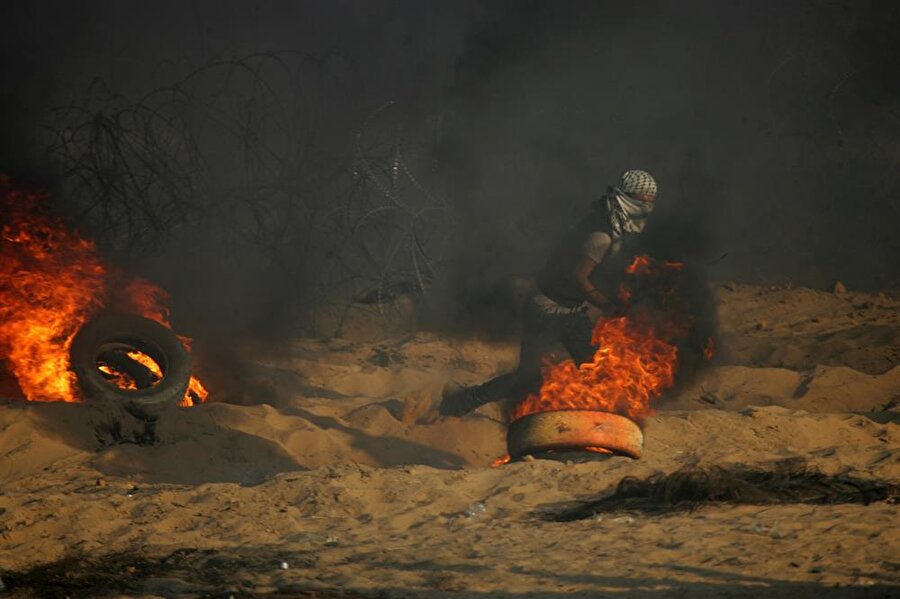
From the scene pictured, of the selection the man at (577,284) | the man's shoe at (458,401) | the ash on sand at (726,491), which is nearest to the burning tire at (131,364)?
the man's shoe at (458,401)

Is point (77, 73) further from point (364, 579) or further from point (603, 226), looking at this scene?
point (364, 579)

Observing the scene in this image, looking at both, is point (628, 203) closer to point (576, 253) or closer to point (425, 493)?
point (576, 253)

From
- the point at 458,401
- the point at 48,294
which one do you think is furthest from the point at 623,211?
the point at 48,294

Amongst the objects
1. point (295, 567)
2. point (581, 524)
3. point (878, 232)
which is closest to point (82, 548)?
A: point (295, 567)

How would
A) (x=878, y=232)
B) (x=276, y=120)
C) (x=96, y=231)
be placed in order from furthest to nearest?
(x=878, y=232), (x=276, y=120), (x=96, y=231)

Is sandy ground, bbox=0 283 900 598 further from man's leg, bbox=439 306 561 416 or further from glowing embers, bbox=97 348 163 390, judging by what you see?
glowing embers, bbox=97 348 163 390

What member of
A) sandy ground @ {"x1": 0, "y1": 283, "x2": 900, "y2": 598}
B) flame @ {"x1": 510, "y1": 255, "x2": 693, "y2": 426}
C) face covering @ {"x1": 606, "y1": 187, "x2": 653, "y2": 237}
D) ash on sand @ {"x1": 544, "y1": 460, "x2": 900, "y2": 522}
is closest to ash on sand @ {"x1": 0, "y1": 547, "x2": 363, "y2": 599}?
sandy ground @ {"x1": 0, "y1": 283, "x2": 900, "y2": 598}

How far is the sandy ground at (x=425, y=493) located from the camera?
467 cm

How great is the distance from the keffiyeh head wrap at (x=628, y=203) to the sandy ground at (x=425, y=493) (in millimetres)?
1673

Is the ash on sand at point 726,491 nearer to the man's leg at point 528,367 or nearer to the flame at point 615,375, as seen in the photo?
the flame at point 615,375

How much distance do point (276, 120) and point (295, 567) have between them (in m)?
9.49

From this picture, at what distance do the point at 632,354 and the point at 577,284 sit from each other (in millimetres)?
718

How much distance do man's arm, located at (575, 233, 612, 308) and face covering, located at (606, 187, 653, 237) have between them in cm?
14

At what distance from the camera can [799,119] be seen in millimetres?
16500
